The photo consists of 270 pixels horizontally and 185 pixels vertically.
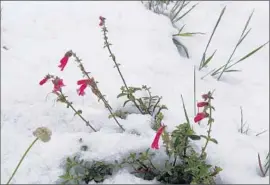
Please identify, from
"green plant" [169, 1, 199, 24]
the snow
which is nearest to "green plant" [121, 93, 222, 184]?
the snow

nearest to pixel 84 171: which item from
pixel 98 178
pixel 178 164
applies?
pixel 98 178

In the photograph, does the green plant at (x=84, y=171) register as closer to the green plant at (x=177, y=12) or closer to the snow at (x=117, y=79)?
the snow at (x=117, y=79)

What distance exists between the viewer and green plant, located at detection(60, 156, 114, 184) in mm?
1366

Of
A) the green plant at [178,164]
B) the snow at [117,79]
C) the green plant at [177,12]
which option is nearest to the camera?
the green plant at [178,164]

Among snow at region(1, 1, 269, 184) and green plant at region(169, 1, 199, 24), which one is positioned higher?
green plant at region(169, 1, 199, 24)

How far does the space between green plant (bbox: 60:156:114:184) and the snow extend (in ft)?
0.12

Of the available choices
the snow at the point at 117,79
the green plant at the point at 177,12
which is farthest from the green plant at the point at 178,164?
the green plant at the point at 177,12

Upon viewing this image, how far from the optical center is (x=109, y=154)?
4.91 feet

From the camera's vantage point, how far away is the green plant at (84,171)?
137 cm

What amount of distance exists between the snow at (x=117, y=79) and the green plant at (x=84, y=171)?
0.12ft

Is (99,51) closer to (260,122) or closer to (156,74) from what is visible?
(156,74)

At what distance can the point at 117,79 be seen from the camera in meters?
1.98

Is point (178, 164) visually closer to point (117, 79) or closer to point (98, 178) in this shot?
point (98, 178)

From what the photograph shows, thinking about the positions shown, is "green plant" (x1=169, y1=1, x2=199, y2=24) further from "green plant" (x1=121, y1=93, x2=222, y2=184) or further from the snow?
"green plant" (x1=121, y1=93, x2=222, y2=184)
